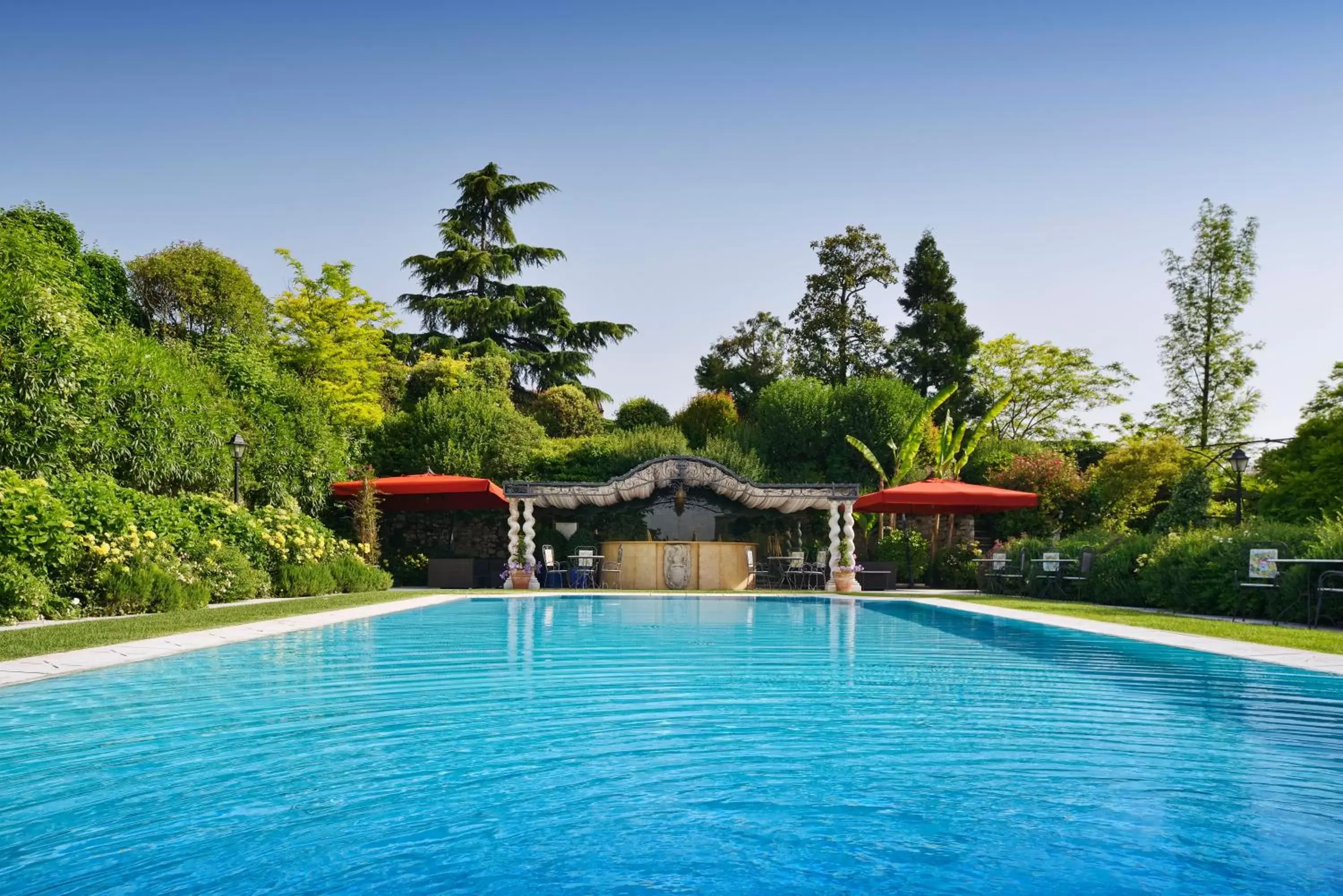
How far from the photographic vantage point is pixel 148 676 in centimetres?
665

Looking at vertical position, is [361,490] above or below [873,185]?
below

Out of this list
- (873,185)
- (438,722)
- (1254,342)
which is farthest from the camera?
(1254,342)

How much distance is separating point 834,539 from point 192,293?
798 inches

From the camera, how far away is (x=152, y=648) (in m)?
7.66

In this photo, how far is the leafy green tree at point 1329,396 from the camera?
74.4 ft

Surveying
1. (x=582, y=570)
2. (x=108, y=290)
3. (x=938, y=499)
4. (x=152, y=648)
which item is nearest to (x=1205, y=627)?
(x=938, y=499)

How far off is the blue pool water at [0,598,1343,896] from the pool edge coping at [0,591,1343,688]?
21 centimetres

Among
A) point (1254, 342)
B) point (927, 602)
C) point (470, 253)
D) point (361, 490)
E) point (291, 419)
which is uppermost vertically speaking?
point (470, 253)

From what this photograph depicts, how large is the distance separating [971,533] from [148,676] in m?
20.9

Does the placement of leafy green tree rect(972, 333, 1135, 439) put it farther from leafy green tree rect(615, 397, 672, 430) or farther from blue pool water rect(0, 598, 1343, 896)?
blue pool water rect(0, 598, 1343, 896)

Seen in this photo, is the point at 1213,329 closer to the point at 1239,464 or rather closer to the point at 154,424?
the point at 1239,464

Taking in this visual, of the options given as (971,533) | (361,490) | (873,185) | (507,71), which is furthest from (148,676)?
(971,533)

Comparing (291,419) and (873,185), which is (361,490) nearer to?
(291,419)

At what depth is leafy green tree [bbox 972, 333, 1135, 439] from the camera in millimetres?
39344
